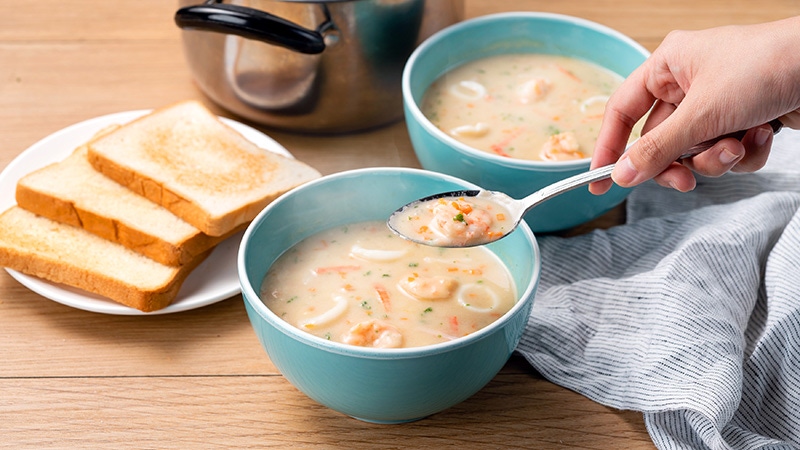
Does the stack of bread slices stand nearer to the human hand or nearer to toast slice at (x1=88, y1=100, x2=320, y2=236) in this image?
toast slice at (x1=88, y1=100, x2=320, y2=236)

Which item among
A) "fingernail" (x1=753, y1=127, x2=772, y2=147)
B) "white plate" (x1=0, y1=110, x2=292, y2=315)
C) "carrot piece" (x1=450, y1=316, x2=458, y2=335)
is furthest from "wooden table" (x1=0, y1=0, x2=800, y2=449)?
"fingernail" (x1=753, y1=127, x2=772, y2=147)

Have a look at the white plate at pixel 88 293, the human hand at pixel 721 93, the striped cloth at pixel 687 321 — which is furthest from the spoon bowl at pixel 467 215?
the white plate at pixel 88 293

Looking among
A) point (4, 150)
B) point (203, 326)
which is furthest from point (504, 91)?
point (4, 150)

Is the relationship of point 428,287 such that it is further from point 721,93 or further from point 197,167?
point 197,167

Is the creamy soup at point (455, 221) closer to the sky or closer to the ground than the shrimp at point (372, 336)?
closer to the sky

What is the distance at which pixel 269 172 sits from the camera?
70.4 inches

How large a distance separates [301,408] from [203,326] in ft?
0.89

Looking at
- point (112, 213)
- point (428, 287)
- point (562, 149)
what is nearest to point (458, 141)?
point (562, 149)

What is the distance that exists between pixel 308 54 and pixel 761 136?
87cm

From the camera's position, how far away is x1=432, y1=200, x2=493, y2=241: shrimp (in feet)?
4.42

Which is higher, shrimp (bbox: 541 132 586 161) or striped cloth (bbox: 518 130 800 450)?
shrimp (bbox: 541 132 586 161)

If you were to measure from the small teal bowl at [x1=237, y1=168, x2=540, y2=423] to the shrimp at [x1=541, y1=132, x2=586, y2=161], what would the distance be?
29 cm

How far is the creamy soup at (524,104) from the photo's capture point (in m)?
1.73

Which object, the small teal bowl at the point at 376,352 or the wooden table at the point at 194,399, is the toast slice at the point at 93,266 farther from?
the small teal bowl at the point at 376,352
